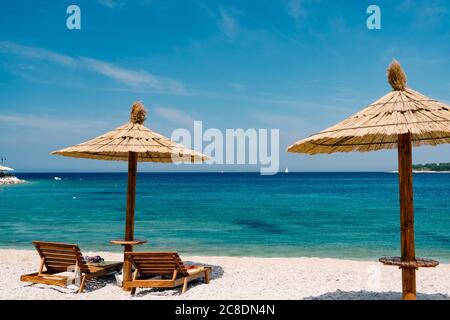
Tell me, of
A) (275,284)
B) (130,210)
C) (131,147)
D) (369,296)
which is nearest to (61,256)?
(130,210)

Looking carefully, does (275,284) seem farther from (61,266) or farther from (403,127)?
(403,127)

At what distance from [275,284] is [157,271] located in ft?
7.13

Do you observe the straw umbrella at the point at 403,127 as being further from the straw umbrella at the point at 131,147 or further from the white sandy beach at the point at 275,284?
the straw umbrella at the point at 131,147

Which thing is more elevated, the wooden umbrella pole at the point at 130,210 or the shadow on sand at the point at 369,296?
the wooden umbrella pole at the point at 130,210

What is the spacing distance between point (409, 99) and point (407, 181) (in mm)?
929

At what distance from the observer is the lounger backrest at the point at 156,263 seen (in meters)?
6.52

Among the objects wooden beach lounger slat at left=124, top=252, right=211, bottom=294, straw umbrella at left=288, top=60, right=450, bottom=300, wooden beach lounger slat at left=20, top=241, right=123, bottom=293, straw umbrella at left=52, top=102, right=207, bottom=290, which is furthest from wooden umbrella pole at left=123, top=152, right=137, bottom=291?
straw umbrella at left=288, top=60, right=450, bottom=300

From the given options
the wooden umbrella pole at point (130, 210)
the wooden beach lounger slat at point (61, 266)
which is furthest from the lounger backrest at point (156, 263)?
the wooden beach lounger slat at point (61, 266)

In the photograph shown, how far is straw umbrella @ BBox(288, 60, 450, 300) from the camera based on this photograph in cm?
437

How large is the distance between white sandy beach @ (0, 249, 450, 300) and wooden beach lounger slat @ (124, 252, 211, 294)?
200mm

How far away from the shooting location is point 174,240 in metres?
16.9

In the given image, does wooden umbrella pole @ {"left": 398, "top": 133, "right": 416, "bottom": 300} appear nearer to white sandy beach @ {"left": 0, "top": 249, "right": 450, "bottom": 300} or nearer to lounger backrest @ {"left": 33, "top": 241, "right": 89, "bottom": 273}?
white sandy beach @ {"left": 0, "top": 249, "right": 450, "bottom": 300}

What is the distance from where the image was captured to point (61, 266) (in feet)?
23.0
